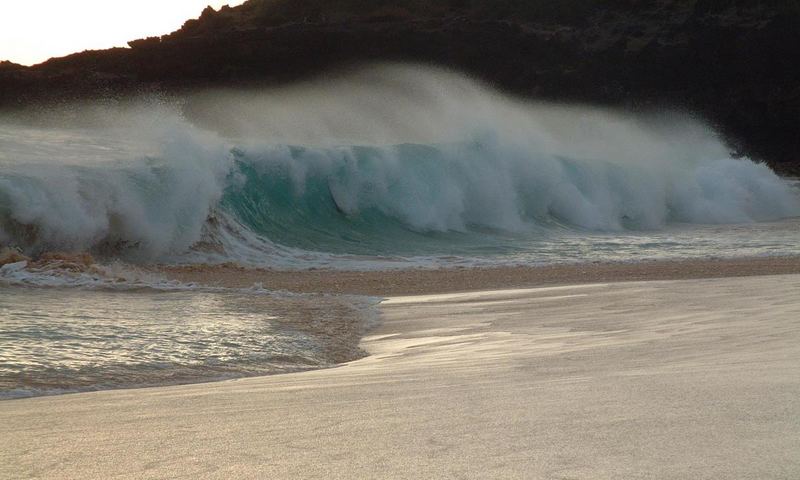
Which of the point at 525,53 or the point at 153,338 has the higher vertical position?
the point at 525,53

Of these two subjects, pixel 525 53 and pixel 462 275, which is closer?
pixel 462 275

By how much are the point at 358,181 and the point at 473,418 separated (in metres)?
17.2

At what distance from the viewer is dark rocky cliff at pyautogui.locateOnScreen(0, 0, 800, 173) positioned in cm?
5897

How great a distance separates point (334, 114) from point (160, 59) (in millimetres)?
41698

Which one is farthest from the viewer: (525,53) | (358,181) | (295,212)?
(525,53)

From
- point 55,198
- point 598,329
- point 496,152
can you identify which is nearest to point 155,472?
point 598,329

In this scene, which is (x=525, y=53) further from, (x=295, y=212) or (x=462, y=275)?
(x=462, y=275)

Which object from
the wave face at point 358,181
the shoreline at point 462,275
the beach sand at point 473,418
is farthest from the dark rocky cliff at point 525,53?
the beach sand at point 473,418

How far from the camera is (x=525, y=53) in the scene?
233ft

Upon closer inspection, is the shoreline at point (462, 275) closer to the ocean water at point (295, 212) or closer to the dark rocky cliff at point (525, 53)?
the ocean water at point (295, 212)

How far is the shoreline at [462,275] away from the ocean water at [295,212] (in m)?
0.87

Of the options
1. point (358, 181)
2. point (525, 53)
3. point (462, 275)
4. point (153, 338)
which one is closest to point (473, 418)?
point (153, 338)

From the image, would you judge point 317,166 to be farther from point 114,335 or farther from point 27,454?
point 27,454

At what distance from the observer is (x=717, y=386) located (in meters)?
2.53
